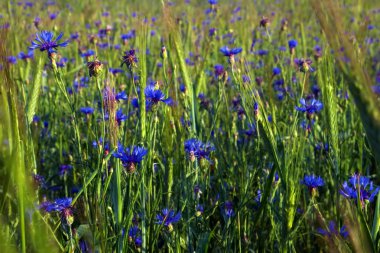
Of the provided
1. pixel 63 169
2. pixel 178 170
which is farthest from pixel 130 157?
pixel 63 169

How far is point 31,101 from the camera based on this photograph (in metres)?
1.19

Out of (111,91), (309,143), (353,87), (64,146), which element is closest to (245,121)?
(309,143)

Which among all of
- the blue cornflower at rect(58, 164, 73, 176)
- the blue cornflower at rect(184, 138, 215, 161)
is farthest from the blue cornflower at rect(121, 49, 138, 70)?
the blue cornflower at rect(58, 164, 73, 176)

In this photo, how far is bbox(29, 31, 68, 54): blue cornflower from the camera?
130cm

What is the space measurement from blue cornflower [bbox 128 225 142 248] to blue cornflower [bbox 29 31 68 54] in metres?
0.51

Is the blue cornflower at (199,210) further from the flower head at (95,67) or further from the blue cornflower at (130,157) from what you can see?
the flower head at (95,67)

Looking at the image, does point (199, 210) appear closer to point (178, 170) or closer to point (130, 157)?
point (178, 170)

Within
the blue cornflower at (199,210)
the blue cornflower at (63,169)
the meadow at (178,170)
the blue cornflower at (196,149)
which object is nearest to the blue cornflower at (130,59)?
the meadow at (178,170)

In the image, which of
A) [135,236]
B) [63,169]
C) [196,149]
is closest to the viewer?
[135,236]

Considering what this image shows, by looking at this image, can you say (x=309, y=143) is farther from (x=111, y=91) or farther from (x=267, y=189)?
(x=111, y=91)

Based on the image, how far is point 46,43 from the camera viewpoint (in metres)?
1.32

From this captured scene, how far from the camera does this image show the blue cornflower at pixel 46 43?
1305 millimetres

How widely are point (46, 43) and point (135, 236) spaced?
1.85 ft

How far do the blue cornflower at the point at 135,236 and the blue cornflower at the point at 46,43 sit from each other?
1.66 ft
